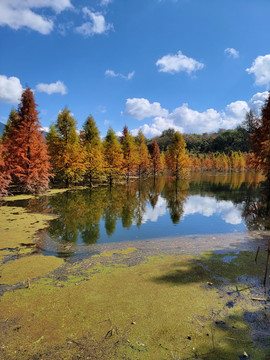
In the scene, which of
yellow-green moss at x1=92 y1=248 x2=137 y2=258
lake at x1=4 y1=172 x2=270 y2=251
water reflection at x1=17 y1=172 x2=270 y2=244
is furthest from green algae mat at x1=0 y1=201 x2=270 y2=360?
water reflection at x1=17 y1=172 x2=270 y2=244

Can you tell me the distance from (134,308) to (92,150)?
31.0 m

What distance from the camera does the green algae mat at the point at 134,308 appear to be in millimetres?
3883

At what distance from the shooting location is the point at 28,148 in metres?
25.1

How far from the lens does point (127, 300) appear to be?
5383 millimetres

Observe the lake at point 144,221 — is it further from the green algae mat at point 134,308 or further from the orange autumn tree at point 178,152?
the orange autumn tree at point 178,152

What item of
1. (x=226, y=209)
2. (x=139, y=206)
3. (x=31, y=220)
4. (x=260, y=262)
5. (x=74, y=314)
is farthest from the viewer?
(x=139, y=206)

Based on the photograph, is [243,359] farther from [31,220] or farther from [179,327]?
[31,220]

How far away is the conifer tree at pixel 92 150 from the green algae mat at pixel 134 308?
26850 millimetres

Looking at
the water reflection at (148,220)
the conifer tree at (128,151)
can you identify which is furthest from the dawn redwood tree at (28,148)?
the conifer tree at (128,151)

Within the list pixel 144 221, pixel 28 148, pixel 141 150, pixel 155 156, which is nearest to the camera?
pixel 144 221

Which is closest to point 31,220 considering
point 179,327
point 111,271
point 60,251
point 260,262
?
point 60,251

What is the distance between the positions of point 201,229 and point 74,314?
9536 mm

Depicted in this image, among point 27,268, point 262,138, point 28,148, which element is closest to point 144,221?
point 27,268

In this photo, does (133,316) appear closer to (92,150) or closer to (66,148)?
(66,148)
